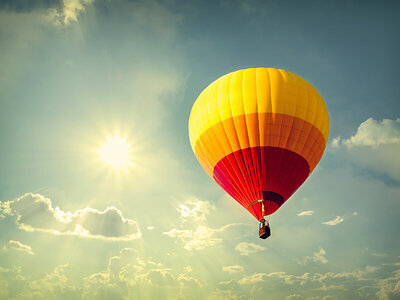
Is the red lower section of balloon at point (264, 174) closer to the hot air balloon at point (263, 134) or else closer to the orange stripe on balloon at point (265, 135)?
the hot air balloon at point (263, 134)

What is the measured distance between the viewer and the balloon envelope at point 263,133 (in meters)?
16.5

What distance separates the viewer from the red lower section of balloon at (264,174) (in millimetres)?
16484

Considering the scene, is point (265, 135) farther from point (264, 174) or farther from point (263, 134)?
point (264, 174)

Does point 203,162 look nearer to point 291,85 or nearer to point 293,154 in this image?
point 293,154

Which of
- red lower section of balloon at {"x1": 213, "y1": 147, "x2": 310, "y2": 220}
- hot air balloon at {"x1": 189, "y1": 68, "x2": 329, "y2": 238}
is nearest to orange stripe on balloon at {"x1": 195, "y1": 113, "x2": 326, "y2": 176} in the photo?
hot air balloon at {"x1": 189, "y1": 68, "x2": 329, "y2": 238}

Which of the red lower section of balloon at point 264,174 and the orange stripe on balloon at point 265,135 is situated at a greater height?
the orange stripe on balloon at point 265,135

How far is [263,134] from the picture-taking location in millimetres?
16547

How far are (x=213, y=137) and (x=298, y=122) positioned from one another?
6.02m

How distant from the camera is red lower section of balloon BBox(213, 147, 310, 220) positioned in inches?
649

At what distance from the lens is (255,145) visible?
16625 millimetres

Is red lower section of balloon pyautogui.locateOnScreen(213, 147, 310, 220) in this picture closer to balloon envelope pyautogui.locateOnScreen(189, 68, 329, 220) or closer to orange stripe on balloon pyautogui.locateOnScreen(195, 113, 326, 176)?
balloon envelope pyautogui.locateOnScreen(189, 68, 329, 220)

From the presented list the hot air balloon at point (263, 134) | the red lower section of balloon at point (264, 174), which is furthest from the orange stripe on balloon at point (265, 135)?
the red lower section of balloon at point (264, 174)

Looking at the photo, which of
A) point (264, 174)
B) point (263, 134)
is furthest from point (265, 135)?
point (264, 174)

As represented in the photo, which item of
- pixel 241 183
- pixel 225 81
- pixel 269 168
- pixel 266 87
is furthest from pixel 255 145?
pixel 225 81
